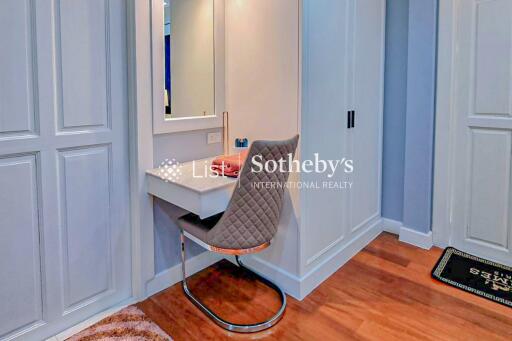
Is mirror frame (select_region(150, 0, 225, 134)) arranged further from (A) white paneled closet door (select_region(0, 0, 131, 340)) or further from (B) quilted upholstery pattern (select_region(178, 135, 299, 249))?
(B) quilted upholstery pattern (select_region(178, 135, 299, 249))

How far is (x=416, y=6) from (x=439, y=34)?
0.27m

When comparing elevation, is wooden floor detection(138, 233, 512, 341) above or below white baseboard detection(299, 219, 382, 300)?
below

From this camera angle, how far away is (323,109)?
2.26 meters

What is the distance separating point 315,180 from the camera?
2271mm

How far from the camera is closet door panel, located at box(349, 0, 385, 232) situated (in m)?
2.59

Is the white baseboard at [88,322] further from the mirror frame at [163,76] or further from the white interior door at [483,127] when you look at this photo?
the white interior door at [483,127]

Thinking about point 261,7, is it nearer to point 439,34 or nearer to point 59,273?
point 439,34

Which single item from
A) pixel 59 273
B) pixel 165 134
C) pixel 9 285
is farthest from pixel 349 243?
pixel 9 285

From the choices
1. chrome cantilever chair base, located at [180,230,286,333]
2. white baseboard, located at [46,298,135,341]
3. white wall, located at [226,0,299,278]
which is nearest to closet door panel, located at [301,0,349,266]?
white wall, located at [226,0,299,278]

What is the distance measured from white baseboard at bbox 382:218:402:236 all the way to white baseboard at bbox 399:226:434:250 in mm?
110

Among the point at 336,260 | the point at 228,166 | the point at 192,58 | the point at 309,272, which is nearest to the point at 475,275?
the point at 336,260

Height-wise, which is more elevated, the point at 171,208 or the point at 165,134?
the point at 165,134

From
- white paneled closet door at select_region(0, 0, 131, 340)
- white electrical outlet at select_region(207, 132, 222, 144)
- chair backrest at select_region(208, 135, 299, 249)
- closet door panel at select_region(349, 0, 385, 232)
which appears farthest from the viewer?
closet door panel at select_region(349, 0, 385, 232)

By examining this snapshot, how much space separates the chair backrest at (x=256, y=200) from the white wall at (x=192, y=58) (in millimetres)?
736
